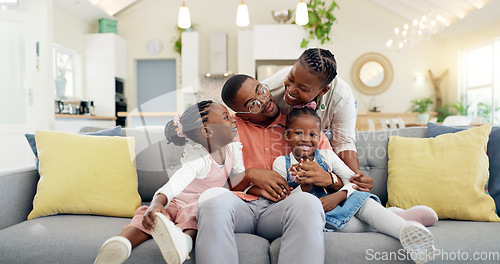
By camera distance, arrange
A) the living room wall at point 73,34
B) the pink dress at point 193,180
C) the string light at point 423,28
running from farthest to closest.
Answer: the living room wall at point 73,34 < the string light at point 423,28 < the pink dress at point 193,180

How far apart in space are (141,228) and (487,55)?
22.9ft

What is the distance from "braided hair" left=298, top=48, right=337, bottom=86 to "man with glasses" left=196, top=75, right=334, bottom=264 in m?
0.22

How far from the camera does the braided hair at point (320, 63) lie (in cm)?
149

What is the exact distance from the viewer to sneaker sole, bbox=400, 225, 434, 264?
46.0 inches

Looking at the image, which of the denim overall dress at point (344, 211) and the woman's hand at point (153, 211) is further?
the denim overall dress at point (344, 211)

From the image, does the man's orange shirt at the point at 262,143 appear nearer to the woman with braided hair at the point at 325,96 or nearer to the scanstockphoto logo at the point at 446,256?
the woman with braided hair at the point at 325,96

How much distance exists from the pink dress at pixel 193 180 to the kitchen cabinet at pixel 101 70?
5732 millimetres

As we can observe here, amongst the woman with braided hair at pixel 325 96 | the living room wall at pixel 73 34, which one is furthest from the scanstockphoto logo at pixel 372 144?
the living room wall at pixel 73 34

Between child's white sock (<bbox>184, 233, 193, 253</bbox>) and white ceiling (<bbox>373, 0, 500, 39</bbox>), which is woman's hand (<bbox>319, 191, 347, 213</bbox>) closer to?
child's white sock (<bbox>184, 233, 193, 253</bbox>)

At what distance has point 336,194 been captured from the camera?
1.49 meters

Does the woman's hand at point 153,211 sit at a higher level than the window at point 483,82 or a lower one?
lower

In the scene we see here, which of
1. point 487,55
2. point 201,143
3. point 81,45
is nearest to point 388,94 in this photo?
point 487,55

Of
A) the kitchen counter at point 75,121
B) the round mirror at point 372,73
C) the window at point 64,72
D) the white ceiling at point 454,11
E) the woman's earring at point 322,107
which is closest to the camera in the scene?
the woman's earring at point 322,107

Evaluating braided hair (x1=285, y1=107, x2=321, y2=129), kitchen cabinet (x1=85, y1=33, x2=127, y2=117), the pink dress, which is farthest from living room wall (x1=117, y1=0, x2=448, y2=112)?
the pink dress
